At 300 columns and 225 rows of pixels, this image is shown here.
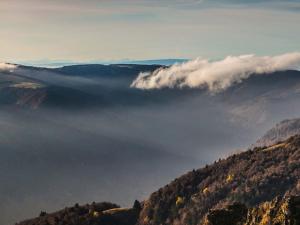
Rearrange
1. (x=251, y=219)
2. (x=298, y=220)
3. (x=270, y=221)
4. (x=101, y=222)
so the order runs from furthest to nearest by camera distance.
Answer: (x=101, y=222)
(x=251, y=219)
(x=270, y=221)
(x=298, y=220)

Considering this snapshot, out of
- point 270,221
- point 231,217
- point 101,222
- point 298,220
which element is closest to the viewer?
point 298,220

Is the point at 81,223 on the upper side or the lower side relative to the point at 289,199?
upper

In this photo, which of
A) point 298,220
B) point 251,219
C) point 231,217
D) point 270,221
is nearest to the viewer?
point 298,220

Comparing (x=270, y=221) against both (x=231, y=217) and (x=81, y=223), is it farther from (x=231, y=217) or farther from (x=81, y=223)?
(x=81, y=223)

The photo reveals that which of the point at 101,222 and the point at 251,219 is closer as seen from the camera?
the point at 251,219

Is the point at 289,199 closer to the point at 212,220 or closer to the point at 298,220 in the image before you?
the point at 298,220

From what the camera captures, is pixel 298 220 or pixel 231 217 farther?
pixel 231 217

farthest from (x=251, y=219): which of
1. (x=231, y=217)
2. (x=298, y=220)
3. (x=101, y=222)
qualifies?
(x=101, y=222)

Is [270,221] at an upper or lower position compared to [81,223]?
lower

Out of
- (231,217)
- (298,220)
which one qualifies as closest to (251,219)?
(231,217)
